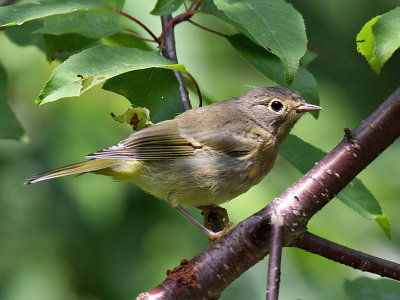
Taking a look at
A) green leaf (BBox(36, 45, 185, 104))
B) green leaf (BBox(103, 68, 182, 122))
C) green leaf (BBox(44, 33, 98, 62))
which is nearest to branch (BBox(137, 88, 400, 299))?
green leaf (BBox(36, 45, 185, 104))

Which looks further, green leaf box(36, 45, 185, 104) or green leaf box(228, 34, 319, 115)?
green leaf box(228, 34, 319, 115)

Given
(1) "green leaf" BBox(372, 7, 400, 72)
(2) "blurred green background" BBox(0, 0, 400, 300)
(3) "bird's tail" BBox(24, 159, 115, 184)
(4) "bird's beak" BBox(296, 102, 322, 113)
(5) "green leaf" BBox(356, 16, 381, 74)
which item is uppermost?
(1) "green leaf" BBox(372, 7, 400, 72)

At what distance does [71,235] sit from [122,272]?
414 mm

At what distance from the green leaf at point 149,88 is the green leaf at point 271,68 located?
37cm

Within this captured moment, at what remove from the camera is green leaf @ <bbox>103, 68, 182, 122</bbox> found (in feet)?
8.96

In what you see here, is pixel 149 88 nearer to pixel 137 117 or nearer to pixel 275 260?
pixel 137 117

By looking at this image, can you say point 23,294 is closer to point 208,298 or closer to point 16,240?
point 16,240

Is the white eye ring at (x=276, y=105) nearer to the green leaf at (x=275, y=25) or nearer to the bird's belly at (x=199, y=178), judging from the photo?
the bird's belly at (x=199, y=178)

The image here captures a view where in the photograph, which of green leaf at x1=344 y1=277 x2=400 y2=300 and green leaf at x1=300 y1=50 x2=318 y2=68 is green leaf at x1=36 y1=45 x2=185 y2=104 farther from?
green leaf at x1=344 y1=277 x2=400 y2=300

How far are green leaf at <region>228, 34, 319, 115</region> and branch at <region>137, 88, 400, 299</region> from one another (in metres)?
0.79

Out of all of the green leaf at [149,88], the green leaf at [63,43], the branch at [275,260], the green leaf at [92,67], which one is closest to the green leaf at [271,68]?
the green leaf at [149,88]

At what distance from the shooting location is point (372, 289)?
217 cm

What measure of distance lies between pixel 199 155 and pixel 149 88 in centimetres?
48

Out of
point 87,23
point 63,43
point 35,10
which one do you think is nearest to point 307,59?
point 87,23
